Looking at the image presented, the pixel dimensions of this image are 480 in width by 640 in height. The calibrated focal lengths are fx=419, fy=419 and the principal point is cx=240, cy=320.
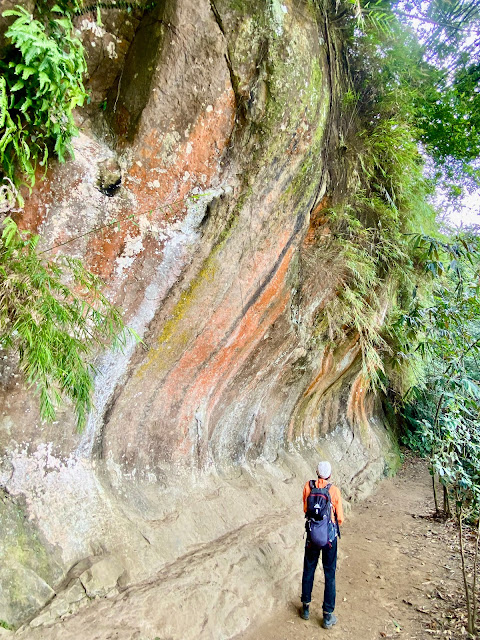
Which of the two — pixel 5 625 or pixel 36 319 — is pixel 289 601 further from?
pixel 36 319

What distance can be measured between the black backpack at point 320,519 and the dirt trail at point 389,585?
106 centimetres

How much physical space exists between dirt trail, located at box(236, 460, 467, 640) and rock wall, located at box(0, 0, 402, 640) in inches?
21.5

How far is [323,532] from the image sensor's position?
4281mm

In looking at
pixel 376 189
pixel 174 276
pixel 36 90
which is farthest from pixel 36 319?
pixel 376 189

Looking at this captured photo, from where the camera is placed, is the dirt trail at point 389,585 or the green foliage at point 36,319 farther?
the dirt trail at point 389,585

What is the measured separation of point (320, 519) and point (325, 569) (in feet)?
1.94

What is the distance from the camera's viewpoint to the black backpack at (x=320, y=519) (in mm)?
4285

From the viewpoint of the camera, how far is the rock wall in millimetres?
3895

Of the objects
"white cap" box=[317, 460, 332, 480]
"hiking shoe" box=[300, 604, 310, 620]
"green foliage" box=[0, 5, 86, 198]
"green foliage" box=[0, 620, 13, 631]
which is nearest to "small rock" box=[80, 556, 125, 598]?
"green foliage" box=[0, 620, 13, 631]

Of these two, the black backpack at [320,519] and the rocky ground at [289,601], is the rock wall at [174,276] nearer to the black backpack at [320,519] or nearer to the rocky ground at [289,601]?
the rocky ground at [289,601]

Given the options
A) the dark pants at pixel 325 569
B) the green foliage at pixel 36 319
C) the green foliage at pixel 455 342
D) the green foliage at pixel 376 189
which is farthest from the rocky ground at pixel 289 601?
the green foliage at pixel 376 189

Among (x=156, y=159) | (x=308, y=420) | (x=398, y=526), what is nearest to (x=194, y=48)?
(x=156, y=159)

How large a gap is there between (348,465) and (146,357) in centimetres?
700

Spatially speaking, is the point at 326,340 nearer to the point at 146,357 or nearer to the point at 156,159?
the point at 146,357
